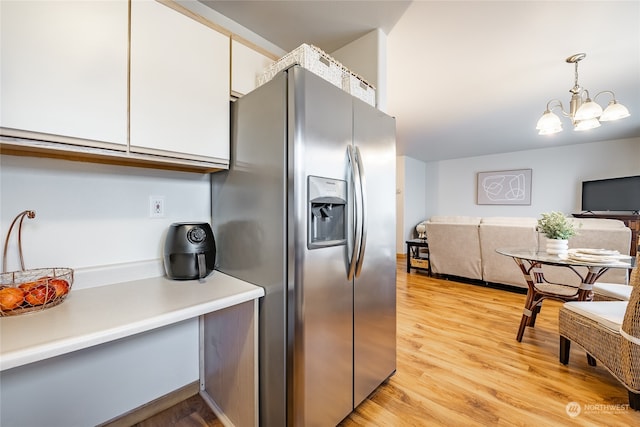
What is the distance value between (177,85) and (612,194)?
7.23m

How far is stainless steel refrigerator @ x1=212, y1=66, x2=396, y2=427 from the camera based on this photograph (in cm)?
109

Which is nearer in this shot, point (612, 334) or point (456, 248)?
point (612, 334)

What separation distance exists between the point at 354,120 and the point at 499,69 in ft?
6.87

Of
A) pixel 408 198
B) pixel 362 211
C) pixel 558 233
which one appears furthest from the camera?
pixel 408 198

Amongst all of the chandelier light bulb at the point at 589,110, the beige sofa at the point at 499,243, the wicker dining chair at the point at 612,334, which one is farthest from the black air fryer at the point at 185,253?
the beige sofa at the point at 499,243

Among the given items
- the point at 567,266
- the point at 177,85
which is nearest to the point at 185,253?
the point at 177,85

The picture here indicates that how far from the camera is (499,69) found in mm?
2494

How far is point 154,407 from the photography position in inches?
56.1

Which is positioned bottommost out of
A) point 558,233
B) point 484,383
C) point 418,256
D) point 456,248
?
point 484,383

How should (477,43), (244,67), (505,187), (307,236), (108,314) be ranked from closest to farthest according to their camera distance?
(108,314) < (307,236) < (244,67) < (477,43) < (505,187)

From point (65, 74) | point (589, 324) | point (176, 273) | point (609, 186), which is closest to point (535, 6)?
point (589, 324)

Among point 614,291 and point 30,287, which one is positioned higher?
point 30,287

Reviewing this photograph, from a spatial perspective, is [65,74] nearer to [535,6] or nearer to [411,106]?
[535,6]

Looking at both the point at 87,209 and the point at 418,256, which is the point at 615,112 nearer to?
the point at 418,256
